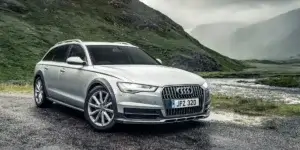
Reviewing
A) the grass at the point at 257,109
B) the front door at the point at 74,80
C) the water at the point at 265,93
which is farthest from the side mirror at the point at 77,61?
the water at the point at 265,93

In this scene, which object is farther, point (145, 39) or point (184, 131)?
point (145, 39)

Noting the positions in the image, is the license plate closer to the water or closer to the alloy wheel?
the alloy wheel

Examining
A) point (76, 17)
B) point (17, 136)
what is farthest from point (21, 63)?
point (17, 136)

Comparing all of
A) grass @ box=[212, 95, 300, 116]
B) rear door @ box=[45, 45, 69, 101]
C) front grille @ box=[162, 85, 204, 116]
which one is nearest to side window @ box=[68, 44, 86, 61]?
rear door @ box=[45, 45, 69, 101]

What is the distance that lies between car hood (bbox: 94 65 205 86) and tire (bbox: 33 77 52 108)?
10.8ft

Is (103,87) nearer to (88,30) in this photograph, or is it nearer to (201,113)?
(201,113)

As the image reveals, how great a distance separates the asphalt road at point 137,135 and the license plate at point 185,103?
644mm

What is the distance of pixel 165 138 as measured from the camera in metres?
7.90

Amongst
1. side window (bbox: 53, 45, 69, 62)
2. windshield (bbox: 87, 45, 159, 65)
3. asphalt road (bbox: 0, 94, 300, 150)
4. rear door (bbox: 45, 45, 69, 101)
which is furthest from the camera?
side window (bbox: 53, 45, 69, 62)

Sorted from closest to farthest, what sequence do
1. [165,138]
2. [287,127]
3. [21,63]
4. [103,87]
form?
[165,138]
[103,87]
[287,127]
[21,63]

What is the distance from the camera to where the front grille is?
7820 mm

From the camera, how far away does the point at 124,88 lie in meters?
7.89

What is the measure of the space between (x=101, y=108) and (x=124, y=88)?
0.86 metres

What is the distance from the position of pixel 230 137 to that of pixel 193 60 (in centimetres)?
8496
